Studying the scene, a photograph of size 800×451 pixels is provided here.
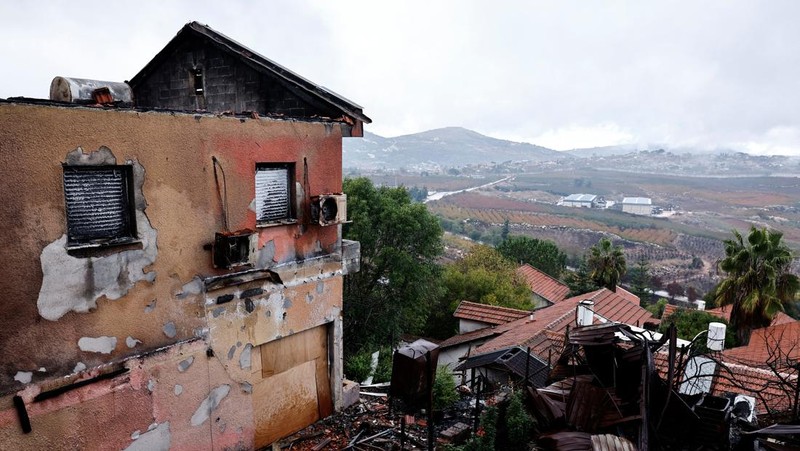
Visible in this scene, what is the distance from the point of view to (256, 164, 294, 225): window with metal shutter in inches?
329

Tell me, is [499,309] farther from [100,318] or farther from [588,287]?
[100,318]

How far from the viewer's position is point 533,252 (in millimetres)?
49531

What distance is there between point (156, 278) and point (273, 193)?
2.32m

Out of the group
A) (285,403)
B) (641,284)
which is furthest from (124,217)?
(641,284)

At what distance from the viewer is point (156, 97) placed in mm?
11570

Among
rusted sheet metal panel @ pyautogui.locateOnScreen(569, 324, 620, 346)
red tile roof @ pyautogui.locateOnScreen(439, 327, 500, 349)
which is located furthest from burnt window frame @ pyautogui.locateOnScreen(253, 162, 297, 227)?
red tile roof @ pyautogui.locateOnScreen(439, 327, 500, 349)

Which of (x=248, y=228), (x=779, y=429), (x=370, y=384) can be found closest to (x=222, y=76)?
(x=248, y=228)

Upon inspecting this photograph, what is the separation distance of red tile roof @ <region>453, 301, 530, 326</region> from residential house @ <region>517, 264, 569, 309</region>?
42.6ft

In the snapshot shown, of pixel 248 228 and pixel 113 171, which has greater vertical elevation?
pixel 113 171

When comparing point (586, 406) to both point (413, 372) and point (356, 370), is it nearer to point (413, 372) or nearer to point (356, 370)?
point (413, 372)

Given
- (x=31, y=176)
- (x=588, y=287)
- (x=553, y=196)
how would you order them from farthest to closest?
(x=553, y=196) → (x=588, y=287) → (x=31, y=176)

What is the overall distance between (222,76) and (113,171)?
173 inches

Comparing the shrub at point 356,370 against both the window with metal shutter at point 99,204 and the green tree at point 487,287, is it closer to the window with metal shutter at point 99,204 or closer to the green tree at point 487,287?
the window with metal shutter at point 99,204

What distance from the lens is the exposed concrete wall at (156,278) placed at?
19.1ft
